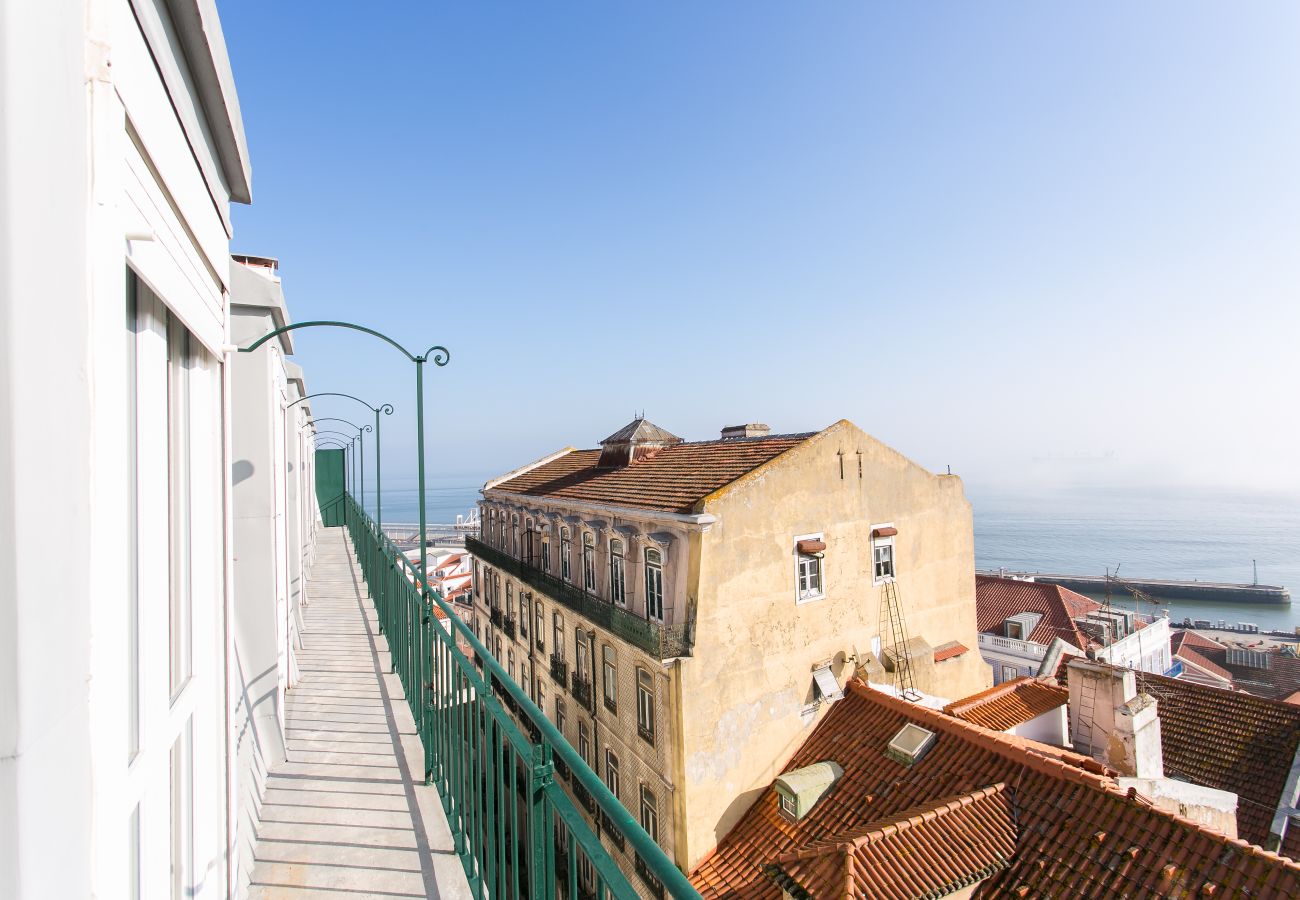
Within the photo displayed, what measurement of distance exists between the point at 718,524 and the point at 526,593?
972cm

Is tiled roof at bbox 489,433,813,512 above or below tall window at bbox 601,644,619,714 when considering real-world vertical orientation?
above

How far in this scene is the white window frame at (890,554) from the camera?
1428cm

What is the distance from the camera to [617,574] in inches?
575

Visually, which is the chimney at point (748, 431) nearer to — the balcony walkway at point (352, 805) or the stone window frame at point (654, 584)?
the stone window frame at point (654, 584)

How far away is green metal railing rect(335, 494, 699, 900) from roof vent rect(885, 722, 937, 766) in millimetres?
9489

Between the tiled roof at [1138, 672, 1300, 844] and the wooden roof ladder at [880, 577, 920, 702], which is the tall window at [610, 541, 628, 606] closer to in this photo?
the wooden roof ladder at [880, 577, 920, 702]

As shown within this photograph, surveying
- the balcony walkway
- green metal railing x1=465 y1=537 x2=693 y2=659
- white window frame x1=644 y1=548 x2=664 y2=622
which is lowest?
green metal railing x1=465 y1=537 x2=693 y2=659

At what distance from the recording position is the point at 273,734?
14.8 ft

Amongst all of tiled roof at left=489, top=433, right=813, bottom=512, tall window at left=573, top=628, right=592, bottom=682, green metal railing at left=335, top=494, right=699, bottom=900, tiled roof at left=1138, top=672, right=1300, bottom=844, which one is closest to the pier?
tiled roof at left=1138, top=672, right=1300, bottom=844

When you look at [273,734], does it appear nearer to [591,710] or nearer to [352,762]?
[352,762]

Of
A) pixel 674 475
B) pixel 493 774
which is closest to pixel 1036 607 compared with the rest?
pixel 674 475

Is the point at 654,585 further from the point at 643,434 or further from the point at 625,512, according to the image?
the point at 643,434

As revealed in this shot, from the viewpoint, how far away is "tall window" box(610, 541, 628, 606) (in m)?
14.4

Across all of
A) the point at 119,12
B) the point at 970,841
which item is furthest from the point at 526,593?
the point at 119,12
